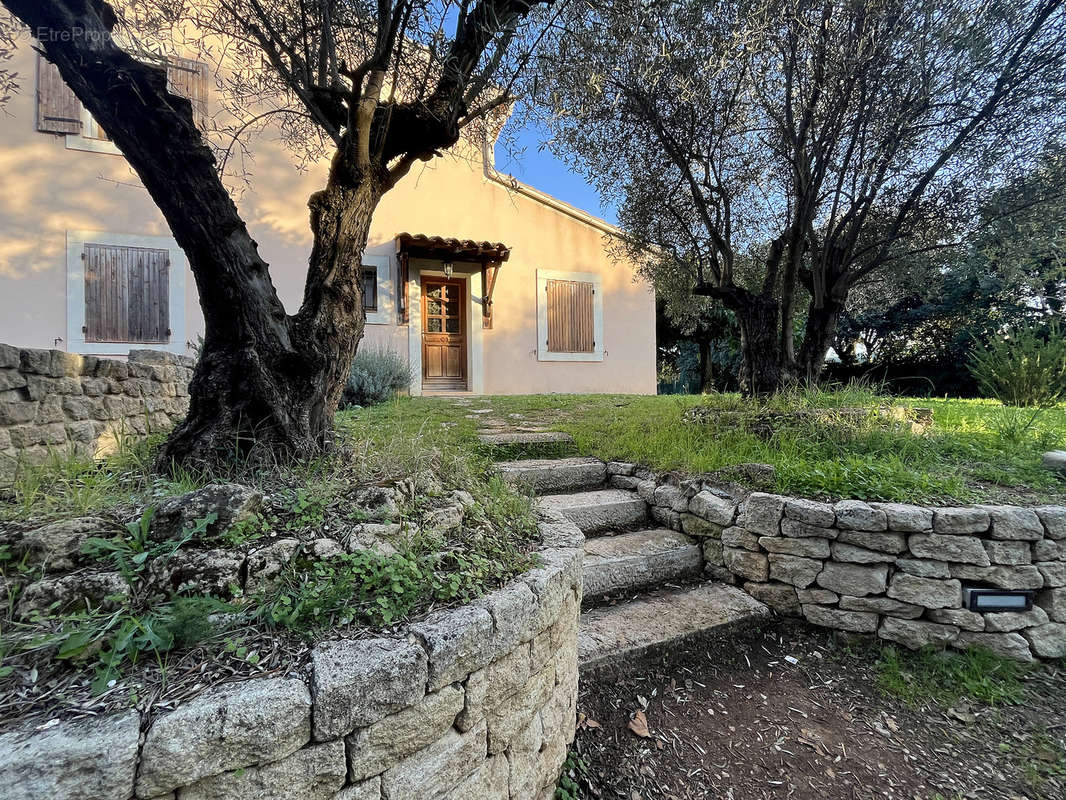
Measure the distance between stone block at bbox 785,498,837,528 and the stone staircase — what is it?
55 centimetres

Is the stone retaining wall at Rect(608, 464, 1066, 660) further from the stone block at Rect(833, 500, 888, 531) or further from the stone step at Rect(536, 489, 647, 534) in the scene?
the stone step at Rect(536, 489, 647, 534)

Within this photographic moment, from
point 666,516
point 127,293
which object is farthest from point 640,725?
point 127,293

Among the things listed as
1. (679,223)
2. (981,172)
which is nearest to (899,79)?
(981,172)

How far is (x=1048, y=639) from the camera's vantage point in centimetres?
242

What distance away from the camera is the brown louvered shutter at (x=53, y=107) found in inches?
261

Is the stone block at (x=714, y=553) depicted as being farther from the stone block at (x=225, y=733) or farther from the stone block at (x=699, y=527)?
the stone block at (x=225, y=733)

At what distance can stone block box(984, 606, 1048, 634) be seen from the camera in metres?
2.42

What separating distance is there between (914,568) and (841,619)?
0.47 m

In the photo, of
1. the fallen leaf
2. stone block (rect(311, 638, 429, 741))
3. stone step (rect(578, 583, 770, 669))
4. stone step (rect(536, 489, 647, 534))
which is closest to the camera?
stone block (rect(311, 638, 429, 741))

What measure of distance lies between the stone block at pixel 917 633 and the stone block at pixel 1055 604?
0.49 meters

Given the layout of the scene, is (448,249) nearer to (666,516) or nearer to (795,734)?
(666,516)

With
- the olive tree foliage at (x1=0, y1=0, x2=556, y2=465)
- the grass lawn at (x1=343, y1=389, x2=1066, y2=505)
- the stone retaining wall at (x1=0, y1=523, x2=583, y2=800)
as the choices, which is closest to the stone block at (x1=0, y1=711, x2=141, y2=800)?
the stone retaining wall at (x1=0, y1=523, x2=583, y2=800)

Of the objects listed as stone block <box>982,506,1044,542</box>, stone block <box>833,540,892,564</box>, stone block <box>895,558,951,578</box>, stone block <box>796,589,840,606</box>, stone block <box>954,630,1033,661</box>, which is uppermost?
stone block <box>982,506,1044,542</box>

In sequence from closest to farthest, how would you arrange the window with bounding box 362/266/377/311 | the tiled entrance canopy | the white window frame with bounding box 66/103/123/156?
the white window frame with bounding box 66/103/123/156, the tiled entrance canopy, the window with bounding box 362/266/377/311
